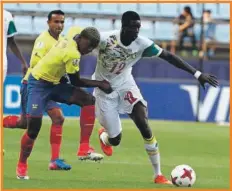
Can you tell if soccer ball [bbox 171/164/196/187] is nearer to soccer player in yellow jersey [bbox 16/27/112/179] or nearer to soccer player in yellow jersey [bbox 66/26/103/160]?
soccer player in yellow jersey [bbox 66/26/103/160]

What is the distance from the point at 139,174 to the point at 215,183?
131 centimetres

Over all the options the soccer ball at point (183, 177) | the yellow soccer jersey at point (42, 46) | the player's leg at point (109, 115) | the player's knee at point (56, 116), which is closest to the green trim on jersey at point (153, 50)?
the player's leg at point (109, 115)

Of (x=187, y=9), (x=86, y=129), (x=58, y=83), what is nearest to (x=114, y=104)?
(x=86, y=129)

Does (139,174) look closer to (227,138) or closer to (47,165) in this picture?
(47,165)

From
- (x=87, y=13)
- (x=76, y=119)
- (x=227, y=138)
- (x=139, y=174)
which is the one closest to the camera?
(x=139, y=174)

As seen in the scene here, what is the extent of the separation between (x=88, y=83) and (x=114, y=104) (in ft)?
3.63

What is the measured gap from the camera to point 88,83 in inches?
432

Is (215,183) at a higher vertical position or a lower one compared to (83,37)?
lower

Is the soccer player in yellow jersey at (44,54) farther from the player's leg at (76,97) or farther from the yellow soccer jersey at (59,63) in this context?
the yellow soccer jersey at (59,63)

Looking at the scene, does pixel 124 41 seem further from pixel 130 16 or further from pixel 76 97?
Answer: pixel 76 97

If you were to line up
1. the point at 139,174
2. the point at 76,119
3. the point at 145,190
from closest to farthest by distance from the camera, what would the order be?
the point at 145,190
the point at 139,174
the point at 76,119

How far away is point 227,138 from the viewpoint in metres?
19.4

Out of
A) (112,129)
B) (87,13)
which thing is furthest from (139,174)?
(87,13)

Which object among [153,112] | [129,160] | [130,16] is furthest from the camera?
[153,112]
